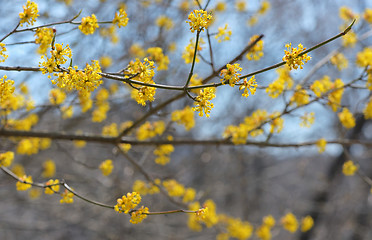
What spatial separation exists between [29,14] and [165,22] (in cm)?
279

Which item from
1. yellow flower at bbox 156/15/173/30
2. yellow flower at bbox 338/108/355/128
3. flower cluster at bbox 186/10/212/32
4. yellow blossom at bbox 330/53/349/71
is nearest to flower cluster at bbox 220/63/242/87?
→ flower cluster at bbox 186/10/212/32

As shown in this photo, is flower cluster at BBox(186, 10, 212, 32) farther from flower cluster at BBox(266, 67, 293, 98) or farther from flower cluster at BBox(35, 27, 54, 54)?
flower cluster at BBox(266, 67, 293, 98)

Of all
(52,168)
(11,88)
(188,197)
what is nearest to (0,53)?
(11,88)

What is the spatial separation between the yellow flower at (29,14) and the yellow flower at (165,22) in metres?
2.67

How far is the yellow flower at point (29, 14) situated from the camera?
7.02 feet

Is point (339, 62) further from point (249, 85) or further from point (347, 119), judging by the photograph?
point (249, 85)

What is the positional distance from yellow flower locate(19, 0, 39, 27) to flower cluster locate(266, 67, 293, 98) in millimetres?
1886

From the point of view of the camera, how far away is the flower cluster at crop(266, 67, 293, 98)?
2990mm

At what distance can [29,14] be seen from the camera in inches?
84.8

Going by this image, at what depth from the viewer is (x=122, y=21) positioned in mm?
2434

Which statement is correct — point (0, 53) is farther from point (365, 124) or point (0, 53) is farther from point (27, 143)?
point (365, 124)

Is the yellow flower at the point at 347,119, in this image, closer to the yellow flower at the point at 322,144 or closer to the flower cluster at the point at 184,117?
the yellow flower at the point at 322,144

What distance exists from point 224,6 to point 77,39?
6.98 feet

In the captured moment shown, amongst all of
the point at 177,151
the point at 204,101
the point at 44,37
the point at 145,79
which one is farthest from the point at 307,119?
the point at 177,151
